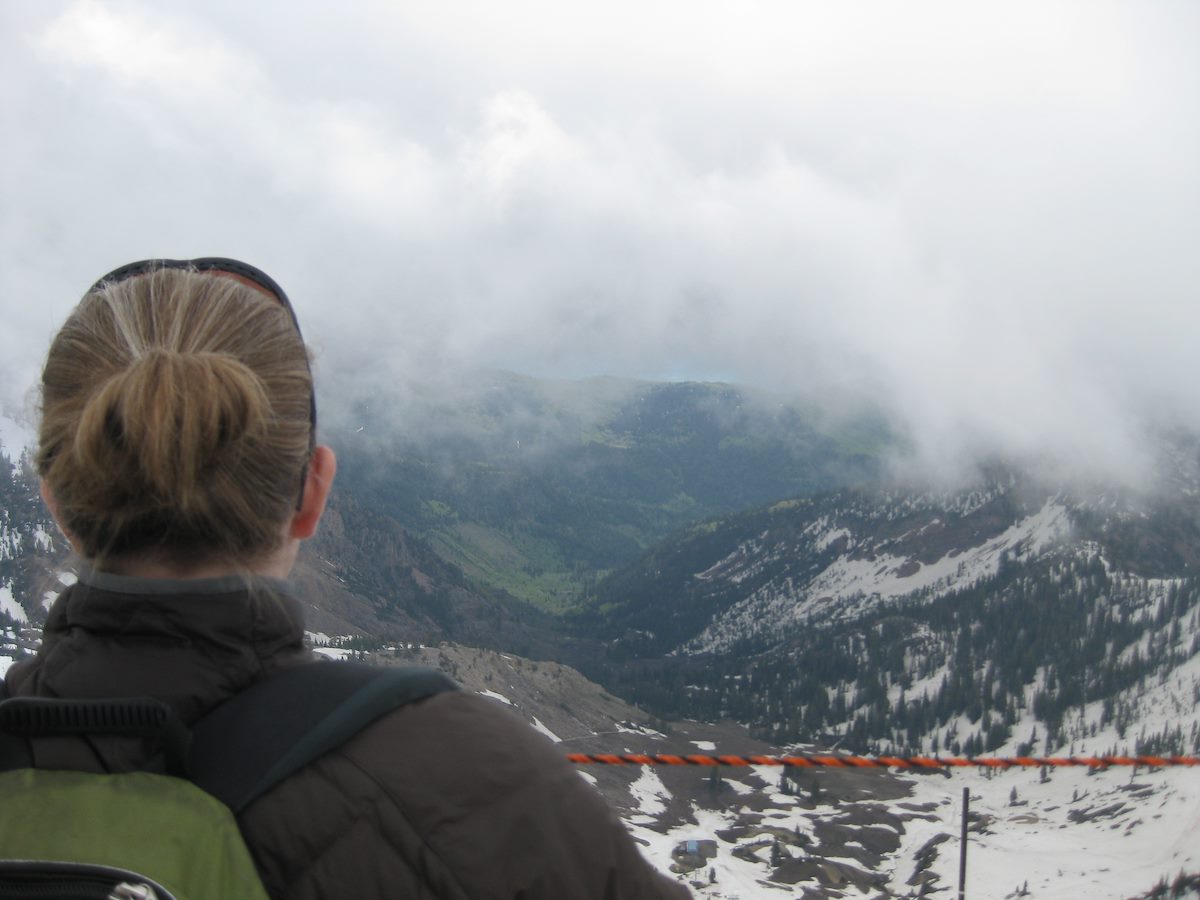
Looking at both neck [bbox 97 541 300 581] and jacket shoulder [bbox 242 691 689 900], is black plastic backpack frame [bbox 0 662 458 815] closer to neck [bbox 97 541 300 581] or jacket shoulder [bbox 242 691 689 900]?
jacket shoulder [bbox 242 691 689 900]

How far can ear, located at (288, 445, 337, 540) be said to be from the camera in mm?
2895

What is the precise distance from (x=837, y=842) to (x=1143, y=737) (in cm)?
11761

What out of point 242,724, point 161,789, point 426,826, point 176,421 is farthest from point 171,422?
point 426,826

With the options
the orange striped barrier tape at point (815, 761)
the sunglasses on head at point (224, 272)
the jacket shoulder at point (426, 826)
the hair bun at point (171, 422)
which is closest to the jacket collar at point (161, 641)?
the hair bun at point (171, 422)

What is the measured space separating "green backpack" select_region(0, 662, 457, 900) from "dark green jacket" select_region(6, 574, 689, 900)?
Answer: 52 millimetres

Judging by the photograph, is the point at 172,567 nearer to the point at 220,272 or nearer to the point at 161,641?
the point at 161,641

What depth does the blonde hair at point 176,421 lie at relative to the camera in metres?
2.46

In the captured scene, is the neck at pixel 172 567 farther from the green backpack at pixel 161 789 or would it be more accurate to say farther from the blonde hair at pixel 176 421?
the green backpack at pixel 161 789

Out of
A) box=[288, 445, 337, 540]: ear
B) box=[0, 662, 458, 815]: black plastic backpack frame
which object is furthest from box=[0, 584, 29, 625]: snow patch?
box=[0, 662, 458, 815]: black plastic backpack frame

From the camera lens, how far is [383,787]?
226cm

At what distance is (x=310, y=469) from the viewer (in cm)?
289

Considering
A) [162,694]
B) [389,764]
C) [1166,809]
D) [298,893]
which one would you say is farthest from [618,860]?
[1166,809]

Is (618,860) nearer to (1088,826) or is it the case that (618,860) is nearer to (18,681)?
(18,681)

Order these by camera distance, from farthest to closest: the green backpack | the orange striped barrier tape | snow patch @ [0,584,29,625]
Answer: snow patch @ [0,584,29,625] → the orange striped barrier tape → the green backpack
